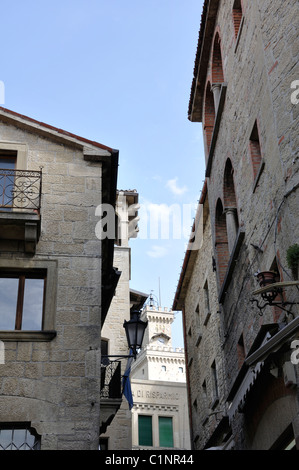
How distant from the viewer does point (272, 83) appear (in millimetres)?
11570

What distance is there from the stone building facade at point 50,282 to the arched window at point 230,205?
9.16 ft

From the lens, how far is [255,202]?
42.0ft

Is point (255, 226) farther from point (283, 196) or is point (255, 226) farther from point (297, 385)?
point (297, 385)

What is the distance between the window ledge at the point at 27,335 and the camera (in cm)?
1110

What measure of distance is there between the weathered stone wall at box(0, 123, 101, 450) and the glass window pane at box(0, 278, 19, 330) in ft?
1.33

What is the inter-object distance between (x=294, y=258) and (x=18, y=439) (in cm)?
506

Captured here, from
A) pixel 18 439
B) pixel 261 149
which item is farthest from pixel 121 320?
pixel 18 439

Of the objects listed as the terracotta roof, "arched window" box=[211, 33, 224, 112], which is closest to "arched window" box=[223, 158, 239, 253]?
"arched window" box=[211, 33, 224, 112]

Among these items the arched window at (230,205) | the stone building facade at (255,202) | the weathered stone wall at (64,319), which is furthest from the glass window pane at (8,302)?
the arched window at (230,205)

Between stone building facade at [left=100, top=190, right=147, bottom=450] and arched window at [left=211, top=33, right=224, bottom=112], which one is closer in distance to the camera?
arched window at [left=211, top=33, right=224, bottom=112]

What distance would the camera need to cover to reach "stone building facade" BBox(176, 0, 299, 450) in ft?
33.6

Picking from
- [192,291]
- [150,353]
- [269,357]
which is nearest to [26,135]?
[269,357]

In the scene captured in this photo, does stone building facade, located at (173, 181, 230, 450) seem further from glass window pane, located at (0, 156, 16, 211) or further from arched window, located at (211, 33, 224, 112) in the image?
glass window pane, located at (0, 156, 16, 211)

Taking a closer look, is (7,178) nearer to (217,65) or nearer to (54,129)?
(54,129)
